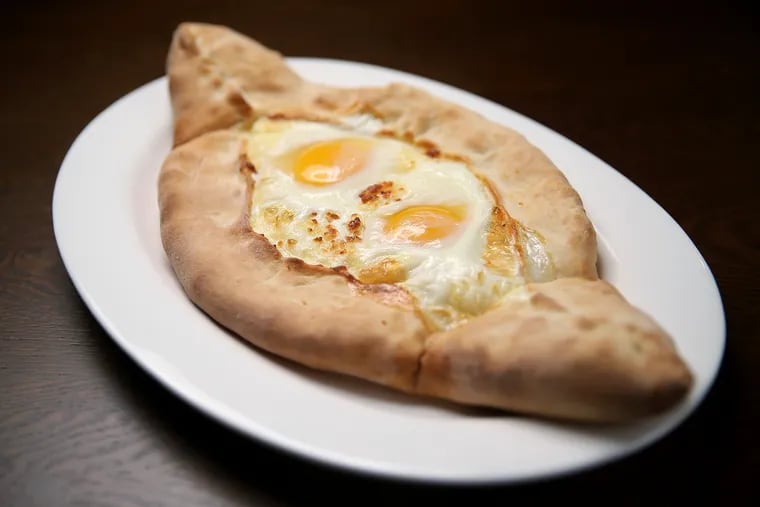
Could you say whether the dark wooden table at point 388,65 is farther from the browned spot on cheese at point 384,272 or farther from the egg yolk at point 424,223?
the egg yolk at point 424,223

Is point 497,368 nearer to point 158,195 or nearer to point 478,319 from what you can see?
point 478,319

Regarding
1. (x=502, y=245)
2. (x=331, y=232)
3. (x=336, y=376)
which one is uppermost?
(x=502, y=245)

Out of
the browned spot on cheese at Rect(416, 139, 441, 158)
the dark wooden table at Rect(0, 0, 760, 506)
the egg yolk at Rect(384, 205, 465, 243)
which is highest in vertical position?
the browned spot on cheese at Rect(416, 139, 441, 158)

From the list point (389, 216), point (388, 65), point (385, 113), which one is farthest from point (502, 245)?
point (388, 65)

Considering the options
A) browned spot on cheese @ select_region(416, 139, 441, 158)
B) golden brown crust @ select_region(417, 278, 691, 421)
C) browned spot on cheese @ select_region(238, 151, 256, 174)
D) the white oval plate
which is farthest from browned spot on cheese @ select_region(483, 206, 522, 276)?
browned spot on cheese @ select_region(238, 151, 256, 174)

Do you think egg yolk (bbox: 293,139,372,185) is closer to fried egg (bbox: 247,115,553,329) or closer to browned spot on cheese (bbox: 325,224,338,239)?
fried egg (bbox: 247,115,553,329)

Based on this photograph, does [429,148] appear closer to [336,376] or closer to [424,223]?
[424,223]
